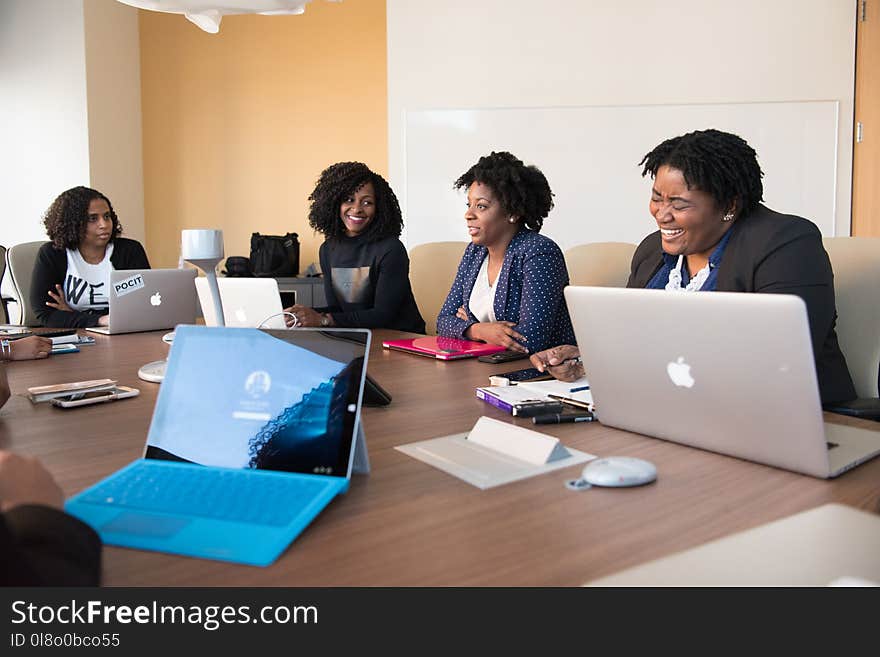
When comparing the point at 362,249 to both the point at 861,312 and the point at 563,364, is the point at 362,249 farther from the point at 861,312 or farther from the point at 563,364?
the point at 861,312

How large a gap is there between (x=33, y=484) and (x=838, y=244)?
1969 millimetres

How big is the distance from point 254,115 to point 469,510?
4902mm

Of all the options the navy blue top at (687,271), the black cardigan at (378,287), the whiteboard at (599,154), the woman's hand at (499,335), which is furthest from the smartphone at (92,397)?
the whiteboard at (599,154)

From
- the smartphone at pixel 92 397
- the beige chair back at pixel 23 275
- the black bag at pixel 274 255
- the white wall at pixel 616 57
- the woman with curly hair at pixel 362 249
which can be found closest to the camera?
the smartphone at pixel 92 397

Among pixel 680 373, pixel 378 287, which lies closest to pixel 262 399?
pixel 680 373

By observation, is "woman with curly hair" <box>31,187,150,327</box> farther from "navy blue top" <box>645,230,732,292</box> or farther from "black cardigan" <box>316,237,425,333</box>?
"navy blue top" <box>645,230,732,292</box>

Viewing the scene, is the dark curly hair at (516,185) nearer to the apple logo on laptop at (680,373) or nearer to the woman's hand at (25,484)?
the apple logo on laptop at (680,373)

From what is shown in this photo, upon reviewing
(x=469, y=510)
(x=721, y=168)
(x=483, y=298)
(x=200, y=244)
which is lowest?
(x=469, y=510)

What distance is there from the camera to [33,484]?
753 millimetres

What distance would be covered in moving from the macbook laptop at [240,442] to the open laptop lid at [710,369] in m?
0.41

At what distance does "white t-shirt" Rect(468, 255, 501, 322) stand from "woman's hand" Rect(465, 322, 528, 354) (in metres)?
0.31

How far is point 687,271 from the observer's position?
80.8 inches

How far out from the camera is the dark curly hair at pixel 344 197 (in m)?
3.25
